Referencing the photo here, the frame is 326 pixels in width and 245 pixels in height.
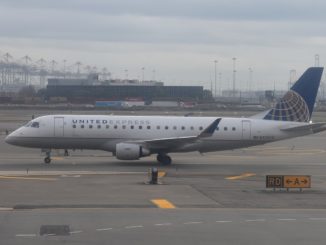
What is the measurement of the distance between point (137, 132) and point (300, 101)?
10.9m

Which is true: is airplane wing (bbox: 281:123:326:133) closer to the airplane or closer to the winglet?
the airplane

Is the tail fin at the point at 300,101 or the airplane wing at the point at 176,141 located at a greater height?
the tail fin at the point at 300,101

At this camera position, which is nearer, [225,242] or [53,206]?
[225,242]

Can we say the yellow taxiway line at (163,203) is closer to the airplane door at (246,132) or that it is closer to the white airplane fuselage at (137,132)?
A: the white airplane fuselage at (137,132)

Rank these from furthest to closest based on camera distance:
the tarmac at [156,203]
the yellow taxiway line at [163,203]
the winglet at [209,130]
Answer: the winglet at [209,130] < the yellow taxiway line at [163,203] < the tarmac at [156,203]

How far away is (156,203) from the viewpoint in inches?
1029

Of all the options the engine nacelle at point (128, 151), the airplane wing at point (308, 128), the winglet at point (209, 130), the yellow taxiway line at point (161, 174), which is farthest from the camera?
the airplane wing at point (308, 128)

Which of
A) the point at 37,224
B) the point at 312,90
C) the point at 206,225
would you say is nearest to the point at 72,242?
the point at 37,224

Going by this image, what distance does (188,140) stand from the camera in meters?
42.7

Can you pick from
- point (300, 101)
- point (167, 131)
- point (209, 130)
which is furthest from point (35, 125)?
point (300, 101)

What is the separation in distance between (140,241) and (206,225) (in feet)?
10.9

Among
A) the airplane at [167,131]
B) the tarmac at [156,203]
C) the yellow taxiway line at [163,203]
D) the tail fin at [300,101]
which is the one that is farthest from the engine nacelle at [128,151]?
the yellow taxiway line at [163,203]

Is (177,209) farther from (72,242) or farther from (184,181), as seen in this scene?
(184,181)

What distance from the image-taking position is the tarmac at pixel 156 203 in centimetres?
1889
